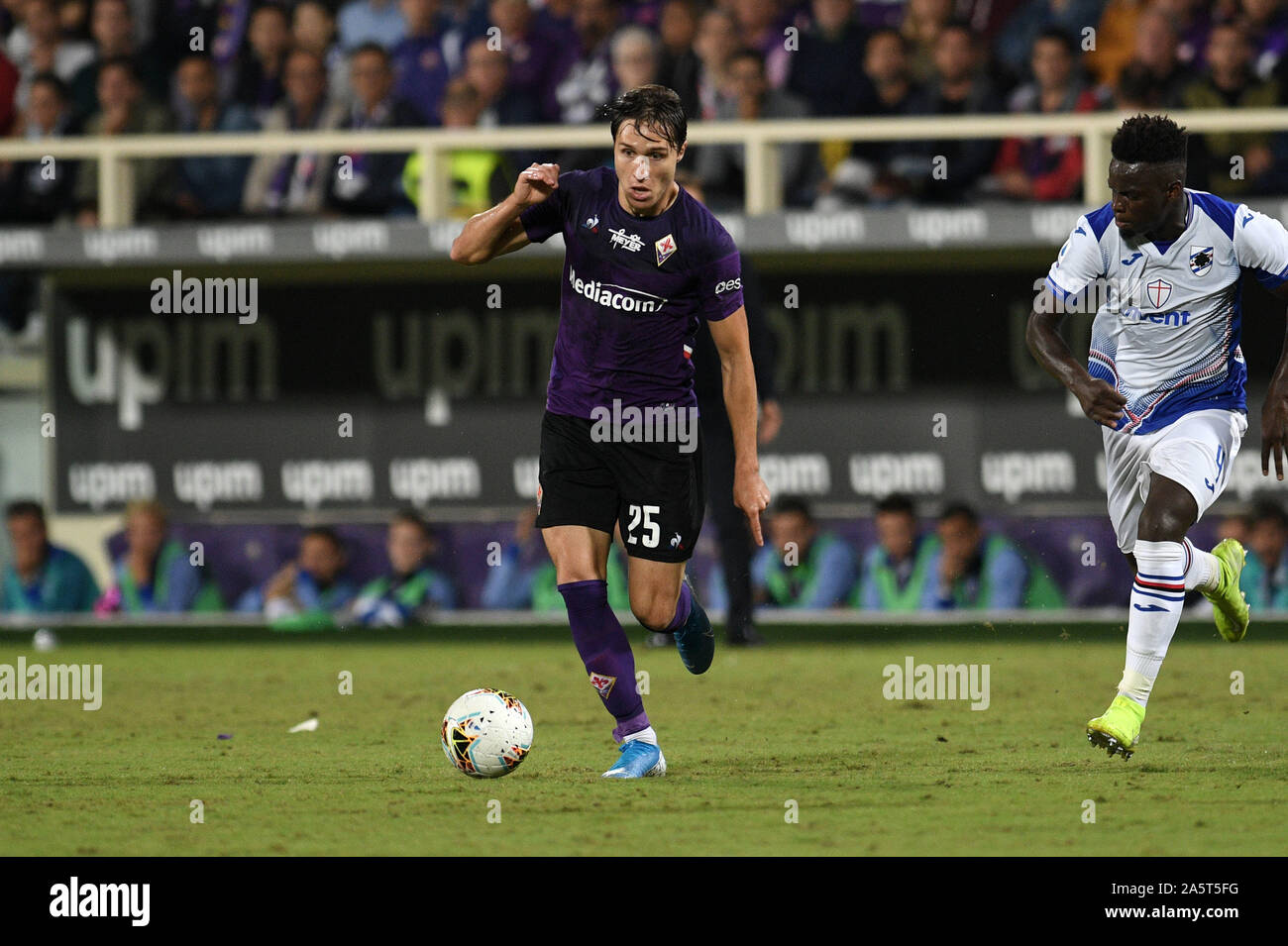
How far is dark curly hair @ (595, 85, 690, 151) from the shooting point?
648 cm

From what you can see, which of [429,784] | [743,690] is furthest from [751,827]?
[743,690]

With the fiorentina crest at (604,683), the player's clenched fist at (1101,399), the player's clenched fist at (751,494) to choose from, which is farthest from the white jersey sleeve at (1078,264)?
the fiorentina crest at (604,683)

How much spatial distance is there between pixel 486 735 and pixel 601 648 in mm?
494

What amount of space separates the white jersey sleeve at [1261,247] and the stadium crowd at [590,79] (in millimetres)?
5885

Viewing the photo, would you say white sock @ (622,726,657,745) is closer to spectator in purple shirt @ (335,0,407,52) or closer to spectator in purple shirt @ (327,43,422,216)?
spectator in purple shirt @ (327,43,422,216)

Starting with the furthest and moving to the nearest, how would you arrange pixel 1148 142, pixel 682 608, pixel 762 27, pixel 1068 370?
pixel 762 27, pixel 682 608, pixel 1068 370, pixel 1148 142

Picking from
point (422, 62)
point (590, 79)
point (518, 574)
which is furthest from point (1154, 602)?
point (422, 62)

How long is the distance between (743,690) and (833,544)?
3812mm

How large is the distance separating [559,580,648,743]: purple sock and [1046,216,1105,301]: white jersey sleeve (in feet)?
6.55

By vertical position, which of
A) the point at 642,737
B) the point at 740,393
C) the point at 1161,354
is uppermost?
the point at 1161,354

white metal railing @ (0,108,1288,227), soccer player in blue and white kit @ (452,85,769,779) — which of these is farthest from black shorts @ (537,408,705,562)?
white metal railing @ (0,108,1288,227)

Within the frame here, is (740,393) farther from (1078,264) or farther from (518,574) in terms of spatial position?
(518,574)

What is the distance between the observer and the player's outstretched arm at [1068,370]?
23.4 ft

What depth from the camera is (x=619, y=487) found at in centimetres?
690
